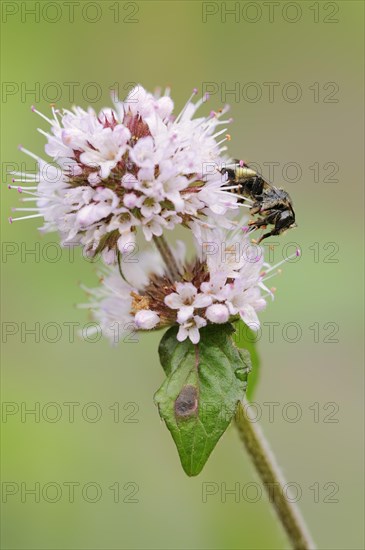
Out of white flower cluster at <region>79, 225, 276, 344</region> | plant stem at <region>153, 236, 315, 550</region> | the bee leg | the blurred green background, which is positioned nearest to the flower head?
white flower cluster at <region>79, 225, 276, 344</region>

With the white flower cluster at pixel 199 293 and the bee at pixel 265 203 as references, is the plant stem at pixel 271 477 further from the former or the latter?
the bee at pixel 265 203

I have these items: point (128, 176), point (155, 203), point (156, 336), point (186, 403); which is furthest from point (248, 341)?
point (156, 336)

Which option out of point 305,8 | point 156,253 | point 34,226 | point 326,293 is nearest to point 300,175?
point 305,8

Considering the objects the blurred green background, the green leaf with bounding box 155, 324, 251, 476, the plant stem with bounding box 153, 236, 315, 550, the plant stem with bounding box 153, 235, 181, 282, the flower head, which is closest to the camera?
the green leaf with bounding box 155, 324, 251, 476

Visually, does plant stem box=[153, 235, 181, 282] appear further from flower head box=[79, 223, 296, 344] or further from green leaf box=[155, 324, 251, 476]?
green leaf box=[155, 324, 251, 476]

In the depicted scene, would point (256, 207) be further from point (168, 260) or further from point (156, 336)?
point (156, 336)

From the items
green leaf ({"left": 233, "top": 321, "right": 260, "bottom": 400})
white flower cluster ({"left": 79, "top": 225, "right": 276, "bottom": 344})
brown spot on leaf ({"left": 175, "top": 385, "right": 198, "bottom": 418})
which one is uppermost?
white flower cluster ({"left": 79, "top": 225, "right": 276, "bottom": 344})
